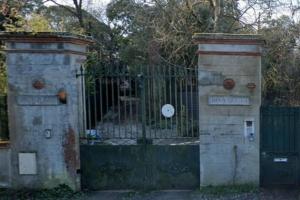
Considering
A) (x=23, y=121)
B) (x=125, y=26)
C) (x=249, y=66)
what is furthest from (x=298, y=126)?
(x=125, y=26)

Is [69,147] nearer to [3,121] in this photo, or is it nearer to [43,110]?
[43,110]

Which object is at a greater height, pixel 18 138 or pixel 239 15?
pixel 239 15

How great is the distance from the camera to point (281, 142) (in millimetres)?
8617

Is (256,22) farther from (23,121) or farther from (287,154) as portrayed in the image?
(23,121)

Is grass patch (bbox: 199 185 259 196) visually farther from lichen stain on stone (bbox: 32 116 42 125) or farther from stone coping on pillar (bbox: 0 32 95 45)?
stone coping on pillar (bbox: 0 32 95 45)

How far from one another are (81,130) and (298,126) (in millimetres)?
4425

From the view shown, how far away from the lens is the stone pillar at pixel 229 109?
8430 millimetres

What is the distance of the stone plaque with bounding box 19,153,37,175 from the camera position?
28.6ft

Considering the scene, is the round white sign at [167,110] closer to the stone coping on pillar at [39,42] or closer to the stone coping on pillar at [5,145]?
the stone coping on pillar at [39,42]

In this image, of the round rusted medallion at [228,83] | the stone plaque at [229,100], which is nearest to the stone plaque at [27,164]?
the stone plaque at [229,100]

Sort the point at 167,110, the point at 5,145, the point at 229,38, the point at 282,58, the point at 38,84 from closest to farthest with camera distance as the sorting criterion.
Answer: the point at 229,38 → the point at 38,84 → the point at 167,110 → the point at 5,145 → the point at 282,58

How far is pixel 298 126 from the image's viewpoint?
8.57 metres

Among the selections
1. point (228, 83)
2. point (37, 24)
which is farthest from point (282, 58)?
point (37, 24)

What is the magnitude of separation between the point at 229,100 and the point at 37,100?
381 centimetres
